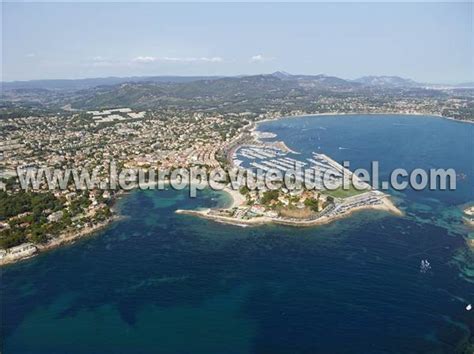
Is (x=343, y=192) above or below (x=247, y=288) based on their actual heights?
above

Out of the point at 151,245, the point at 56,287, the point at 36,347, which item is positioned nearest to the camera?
the point at 36,347

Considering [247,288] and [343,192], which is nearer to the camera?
[247,288]

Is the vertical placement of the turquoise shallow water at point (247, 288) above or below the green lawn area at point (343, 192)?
below

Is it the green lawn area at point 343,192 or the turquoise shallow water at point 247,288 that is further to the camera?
the green lawn area at point 343,192

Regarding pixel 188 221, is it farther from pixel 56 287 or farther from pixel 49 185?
pixel 49 185

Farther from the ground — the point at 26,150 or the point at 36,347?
the point at 26,150

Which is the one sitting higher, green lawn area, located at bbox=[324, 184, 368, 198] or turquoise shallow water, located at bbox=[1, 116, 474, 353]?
green lawn area, located at bbox=[324, 184, 368, 198]

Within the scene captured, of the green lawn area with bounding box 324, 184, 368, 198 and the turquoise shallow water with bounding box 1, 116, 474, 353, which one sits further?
the green lawn area with bounding box 324, 184, 368, 198

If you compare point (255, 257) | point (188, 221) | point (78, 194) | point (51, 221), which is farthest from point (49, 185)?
point (255, 257)
